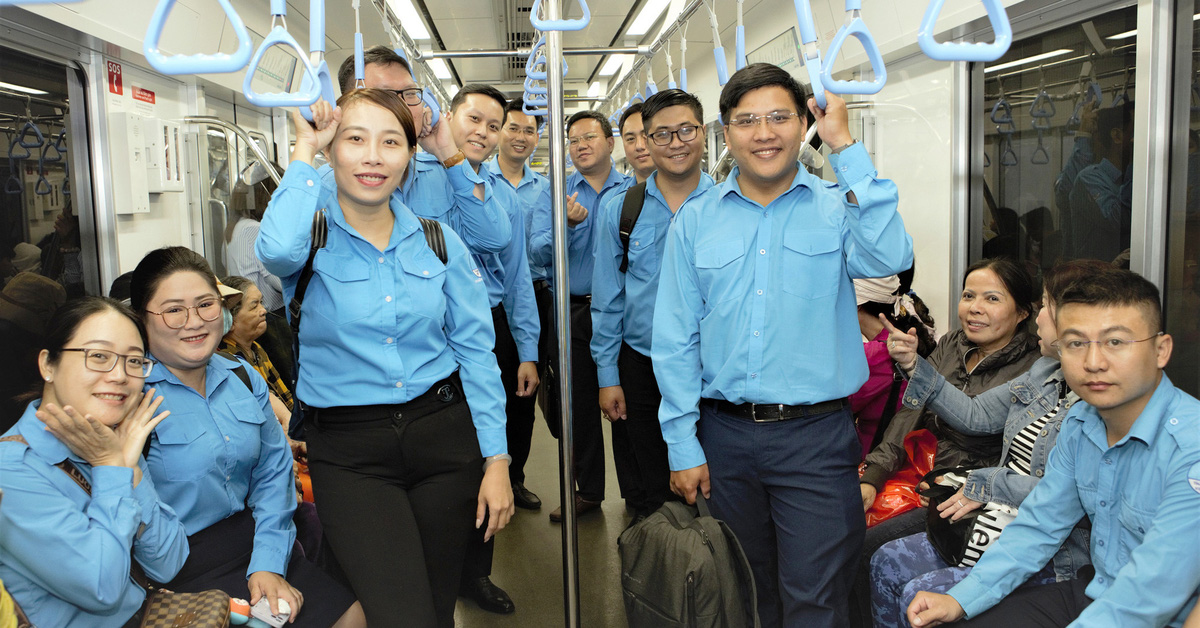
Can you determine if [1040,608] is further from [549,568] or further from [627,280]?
[549,568]

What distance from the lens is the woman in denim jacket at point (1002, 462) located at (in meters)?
2.53

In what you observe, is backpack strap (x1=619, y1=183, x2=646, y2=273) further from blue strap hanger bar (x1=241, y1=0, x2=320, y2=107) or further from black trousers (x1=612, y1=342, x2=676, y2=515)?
blue strap hanger bar (x1=241, y1=0, x2=320, y2=107)

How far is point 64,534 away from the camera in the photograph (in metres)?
1.82

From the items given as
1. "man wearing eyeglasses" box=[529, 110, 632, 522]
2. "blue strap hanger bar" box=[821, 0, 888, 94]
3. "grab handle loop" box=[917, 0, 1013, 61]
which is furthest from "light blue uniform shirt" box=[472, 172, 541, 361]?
"grab handle loop" box=[917, 0, 1013, 61]

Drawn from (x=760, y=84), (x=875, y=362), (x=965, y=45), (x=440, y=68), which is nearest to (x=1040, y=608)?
(x=875, y=362)

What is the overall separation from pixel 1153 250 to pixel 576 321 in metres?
2.60

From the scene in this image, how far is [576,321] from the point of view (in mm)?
4410

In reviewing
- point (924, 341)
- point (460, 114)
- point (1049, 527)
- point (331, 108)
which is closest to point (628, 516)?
point (924, 341)

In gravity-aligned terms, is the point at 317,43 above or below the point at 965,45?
above

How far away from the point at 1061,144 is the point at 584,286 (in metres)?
2.40

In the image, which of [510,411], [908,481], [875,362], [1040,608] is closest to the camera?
[1040,608]

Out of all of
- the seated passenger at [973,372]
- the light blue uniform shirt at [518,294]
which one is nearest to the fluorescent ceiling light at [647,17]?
the light blue uniform shirt at [518,294]

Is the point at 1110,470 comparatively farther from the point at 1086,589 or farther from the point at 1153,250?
the point at 1153,250

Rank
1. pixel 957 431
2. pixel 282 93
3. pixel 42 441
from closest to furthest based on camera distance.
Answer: pixel 282 93 < pixel 42 441 < pixel 957 431
